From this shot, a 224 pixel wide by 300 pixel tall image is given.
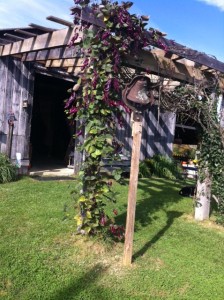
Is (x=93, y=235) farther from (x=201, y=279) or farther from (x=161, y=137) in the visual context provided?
(x=161, y=137)

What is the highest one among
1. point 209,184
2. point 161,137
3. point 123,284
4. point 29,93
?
point 29,93

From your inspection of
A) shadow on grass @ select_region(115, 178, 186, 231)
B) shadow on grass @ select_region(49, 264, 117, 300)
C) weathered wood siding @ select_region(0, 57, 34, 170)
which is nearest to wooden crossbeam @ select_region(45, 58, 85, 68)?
weathered wood siding @ select_region(0, 57, 34, 170)

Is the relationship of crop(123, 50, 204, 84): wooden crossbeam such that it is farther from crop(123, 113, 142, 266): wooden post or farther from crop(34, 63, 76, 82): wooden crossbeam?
crop(34, 63, 76, 82): wooden crossbeam

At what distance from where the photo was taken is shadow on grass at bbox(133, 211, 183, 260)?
453 centimetres

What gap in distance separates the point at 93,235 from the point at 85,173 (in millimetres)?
800

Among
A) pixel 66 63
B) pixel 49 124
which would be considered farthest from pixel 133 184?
pixel 49 124

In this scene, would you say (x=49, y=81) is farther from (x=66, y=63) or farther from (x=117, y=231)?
(x=117, y=231)

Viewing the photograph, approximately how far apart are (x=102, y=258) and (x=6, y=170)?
4.18m

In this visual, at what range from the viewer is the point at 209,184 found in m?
6.27

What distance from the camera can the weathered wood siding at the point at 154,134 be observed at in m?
11.0

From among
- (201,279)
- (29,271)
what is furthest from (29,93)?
(201,279)

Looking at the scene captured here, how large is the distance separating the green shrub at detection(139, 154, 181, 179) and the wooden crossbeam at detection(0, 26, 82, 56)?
505 centimetres

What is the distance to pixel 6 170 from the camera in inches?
305

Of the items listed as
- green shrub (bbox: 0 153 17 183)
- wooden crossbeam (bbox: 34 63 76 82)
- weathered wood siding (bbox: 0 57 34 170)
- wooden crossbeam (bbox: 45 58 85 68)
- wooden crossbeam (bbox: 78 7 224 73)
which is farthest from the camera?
wooden crossbeam (bbox: 34 63 76 82)
